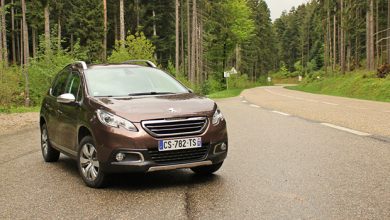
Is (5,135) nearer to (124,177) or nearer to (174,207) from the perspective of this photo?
(124,177)

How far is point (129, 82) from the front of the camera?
24.3ft

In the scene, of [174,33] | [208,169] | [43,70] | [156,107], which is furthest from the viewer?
[174,33]

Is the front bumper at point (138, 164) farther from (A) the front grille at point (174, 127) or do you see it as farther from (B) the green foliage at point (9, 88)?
(B) the green foliage at point (9, 88)

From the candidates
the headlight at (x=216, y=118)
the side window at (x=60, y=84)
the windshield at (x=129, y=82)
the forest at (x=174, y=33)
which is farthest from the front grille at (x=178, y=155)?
the forest at (x=174, y=33)

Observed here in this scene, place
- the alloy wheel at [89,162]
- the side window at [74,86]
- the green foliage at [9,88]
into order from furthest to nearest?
the green foliage at [9,88], the side window at [74,86], the alloy wheel at [89,162]

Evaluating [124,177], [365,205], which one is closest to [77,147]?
[124,177]

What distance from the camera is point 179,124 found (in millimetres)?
6121

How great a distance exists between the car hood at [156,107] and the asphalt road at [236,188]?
915 millimetres

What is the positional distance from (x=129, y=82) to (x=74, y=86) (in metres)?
0.91

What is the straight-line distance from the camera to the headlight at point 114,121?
5.99 m

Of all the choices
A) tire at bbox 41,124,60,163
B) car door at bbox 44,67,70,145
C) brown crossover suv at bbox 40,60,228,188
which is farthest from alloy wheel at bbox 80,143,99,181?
tire at bbox 41,124,60,163

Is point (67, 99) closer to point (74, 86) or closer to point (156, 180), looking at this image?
point (74, 86)

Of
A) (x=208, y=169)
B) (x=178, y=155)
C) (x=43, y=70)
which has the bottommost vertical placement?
(x=208, y=169)

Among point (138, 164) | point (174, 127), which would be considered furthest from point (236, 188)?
point (138, 164)
